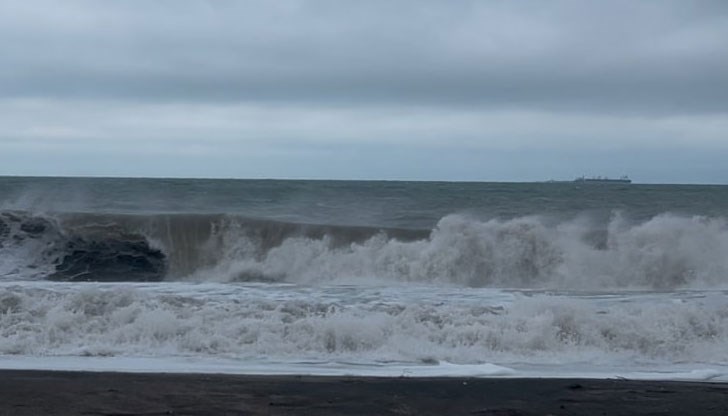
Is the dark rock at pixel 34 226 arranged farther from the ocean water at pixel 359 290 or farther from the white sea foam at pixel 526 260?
the white sea foam at pixel 526 260

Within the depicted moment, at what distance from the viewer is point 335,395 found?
31.8 ft

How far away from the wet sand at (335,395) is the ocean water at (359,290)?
3.00ft

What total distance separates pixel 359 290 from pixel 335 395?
8.05 metres

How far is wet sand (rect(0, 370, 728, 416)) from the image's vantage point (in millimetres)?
8945

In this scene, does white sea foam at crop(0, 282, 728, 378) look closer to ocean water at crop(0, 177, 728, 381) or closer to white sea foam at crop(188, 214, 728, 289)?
ocean water at crop(0, 177, 728, 381)

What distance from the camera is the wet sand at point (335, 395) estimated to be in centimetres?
895

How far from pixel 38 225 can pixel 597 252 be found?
13437mm

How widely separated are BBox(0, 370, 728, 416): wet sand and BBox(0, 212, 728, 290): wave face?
1192 centimetres

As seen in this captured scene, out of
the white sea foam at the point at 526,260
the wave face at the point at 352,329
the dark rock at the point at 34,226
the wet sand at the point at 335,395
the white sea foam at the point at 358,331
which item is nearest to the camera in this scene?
the wet sand at the point at 335,395

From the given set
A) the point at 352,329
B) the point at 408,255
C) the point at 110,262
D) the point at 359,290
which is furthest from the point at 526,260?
the point at 352,329

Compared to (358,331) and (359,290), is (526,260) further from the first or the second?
(358,331)

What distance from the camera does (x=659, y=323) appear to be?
14.1 metres


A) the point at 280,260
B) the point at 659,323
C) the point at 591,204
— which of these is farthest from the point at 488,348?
the point at 591,204

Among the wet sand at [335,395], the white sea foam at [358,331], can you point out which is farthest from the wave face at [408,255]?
the wet sand at [335,395]
